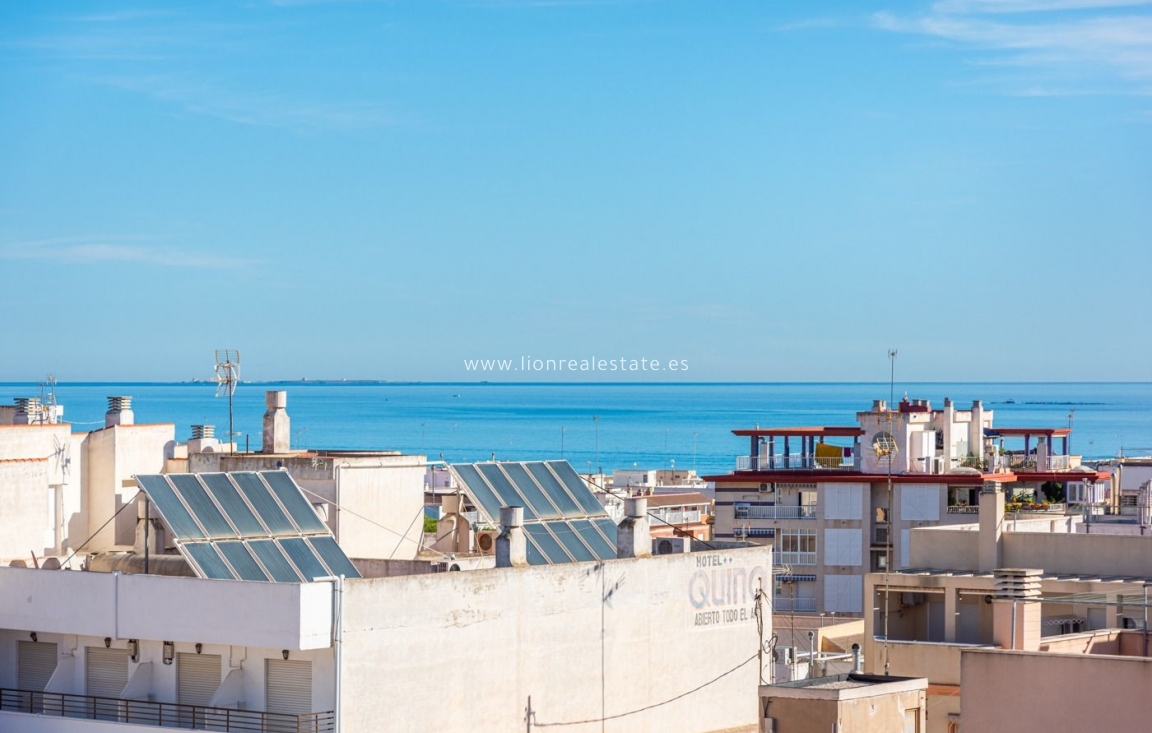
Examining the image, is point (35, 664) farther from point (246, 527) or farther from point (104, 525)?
point (104, 525)

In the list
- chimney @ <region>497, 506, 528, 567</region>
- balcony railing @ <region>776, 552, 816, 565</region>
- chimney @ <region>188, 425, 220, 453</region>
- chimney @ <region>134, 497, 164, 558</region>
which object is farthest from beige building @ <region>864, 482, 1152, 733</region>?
balcony railing @ <region>776, 552, 816, 565</region>

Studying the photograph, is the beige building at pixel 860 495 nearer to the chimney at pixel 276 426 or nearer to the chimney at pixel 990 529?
the chimney at pixel 990 529

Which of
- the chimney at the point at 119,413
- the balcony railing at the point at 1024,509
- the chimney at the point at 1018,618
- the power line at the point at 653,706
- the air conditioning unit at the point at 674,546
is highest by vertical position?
the chimney at the point at 119,413

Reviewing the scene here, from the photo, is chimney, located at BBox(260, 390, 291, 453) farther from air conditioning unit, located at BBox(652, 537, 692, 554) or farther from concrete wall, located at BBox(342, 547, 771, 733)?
concrete wall, located at BBox(342, 547, 771, 733)

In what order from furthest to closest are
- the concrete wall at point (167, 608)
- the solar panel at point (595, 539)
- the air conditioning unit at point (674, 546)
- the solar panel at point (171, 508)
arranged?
1. the air conditioning unit at point (674, 546)
2. the solar panel at point (595, 539)
3. the solar panel at point (171, 508)
4. the concrete wall at point (167, 608)

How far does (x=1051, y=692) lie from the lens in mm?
23875

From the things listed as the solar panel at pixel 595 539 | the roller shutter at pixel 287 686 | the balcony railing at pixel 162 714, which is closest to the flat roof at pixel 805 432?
the solar panel at pixel 595 539

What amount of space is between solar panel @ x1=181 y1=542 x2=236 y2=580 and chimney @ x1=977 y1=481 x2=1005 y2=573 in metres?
21.1

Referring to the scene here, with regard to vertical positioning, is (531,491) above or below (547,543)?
above

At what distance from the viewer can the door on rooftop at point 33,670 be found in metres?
31.1

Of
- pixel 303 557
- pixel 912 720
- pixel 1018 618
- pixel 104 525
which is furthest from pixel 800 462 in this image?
pixel 303 557

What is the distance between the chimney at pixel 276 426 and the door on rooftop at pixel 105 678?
9.44 m

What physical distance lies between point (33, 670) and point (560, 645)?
928cm

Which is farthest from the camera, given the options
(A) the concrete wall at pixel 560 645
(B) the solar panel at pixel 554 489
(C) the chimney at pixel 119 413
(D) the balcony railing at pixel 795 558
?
(D) the balcony railing at pixel 795 558
